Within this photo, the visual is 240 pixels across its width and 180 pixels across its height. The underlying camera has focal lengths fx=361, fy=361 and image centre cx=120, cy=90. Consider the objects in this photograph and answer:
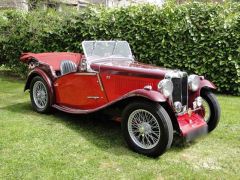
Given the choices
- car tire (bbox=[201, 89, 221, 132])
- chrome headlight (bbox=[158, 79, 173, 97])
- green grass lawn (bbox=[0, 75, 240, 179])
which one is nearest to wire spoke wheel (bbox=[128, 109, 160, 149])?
green grass lawn (bbox=[0, 75, 240, 179])

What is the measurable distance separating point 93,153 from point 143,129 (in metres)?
Result: 0.71

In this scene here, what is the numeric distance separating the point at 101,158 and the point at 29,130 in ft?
4.92

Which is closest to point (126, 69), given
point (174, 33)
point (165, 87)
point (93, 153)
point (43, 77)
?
point (165, 87)

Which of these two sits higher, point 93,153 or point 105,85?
point 105,85

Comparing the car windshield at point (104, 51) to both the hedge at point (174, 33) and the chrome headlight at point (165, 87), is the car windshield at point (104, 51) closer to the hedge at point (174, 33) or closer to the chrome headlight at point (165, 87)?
the chrome headlight at point (165, 87)

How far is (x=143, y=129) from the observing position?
15.2ft

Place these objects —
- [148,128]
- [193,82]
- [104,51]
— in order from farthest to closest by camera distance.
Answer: [104,51] → [193,82] → [148,128]

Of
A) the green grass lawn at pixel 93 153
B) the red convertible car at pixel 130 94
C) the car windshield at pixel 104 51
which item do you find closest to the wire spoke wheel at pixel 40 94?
the red convertible car at pixel 130 94

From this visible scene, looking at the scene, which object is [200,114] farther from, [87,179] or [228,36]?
[228,36]

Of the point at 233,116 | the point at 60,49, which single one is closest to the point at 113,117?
the point at 233,116

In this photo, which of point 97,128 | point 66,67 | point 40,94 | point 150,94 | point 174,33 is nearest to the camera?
point 150,94

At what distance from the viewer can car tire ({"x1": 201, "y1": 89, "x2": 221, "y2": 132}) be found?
533cm

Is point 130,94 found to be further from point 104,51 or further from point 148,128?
point 104,51

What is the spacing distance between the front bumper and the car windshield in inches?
66.2
